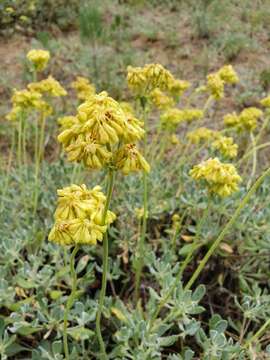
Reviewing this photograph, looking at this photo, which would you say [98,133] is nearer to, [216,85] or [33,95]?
[33,95]

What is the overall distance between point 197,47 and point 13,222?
3992 millimetres

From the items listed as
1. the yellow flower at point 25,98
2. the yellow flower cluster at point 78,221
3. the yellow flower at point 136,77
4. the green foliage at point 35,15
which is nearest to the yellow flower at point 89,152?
the yellow flower cluster at point 78,221

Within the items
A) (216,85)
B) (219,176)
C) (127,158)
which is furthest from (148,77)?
(127,158)

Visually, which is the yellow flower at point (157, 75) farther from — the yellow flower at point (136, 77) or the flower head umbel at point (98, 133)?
the flower head umbel at point (98, 133)

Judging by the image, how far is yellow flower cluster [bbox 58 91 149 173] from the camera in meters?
1.14

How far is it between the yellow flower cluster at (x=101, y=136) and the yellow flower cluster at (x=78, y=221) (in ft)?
0.47

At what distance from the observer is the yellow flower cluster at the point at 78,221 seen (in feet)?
4.06

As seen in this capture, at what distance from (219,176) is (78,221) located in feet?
→ 1.96

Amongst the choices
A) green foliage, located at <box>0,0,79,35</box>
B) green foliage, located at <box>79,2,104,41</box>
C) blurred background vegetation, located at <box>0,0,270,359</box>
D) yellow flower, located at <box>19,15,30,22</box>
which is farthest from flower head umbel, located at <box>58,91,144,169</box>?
green foliage, located at <box>0,0,79,35</box>

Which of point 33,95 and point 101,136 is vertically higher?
point 101,136

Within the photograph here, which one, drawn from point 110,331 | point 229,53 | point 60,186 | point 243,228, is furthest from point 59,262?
point 229,53

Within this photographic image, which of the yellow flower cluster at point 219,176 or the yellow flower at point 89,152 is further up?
the yellow flower at point 89,152

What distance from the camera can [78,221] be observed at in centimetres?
125

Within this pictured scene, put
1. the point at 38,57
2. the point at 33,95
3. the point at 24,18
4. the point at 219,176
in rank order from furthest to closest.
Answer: the point at 24,18 → the point at 38,57 → the point at 33,95 → the point at 219,176
